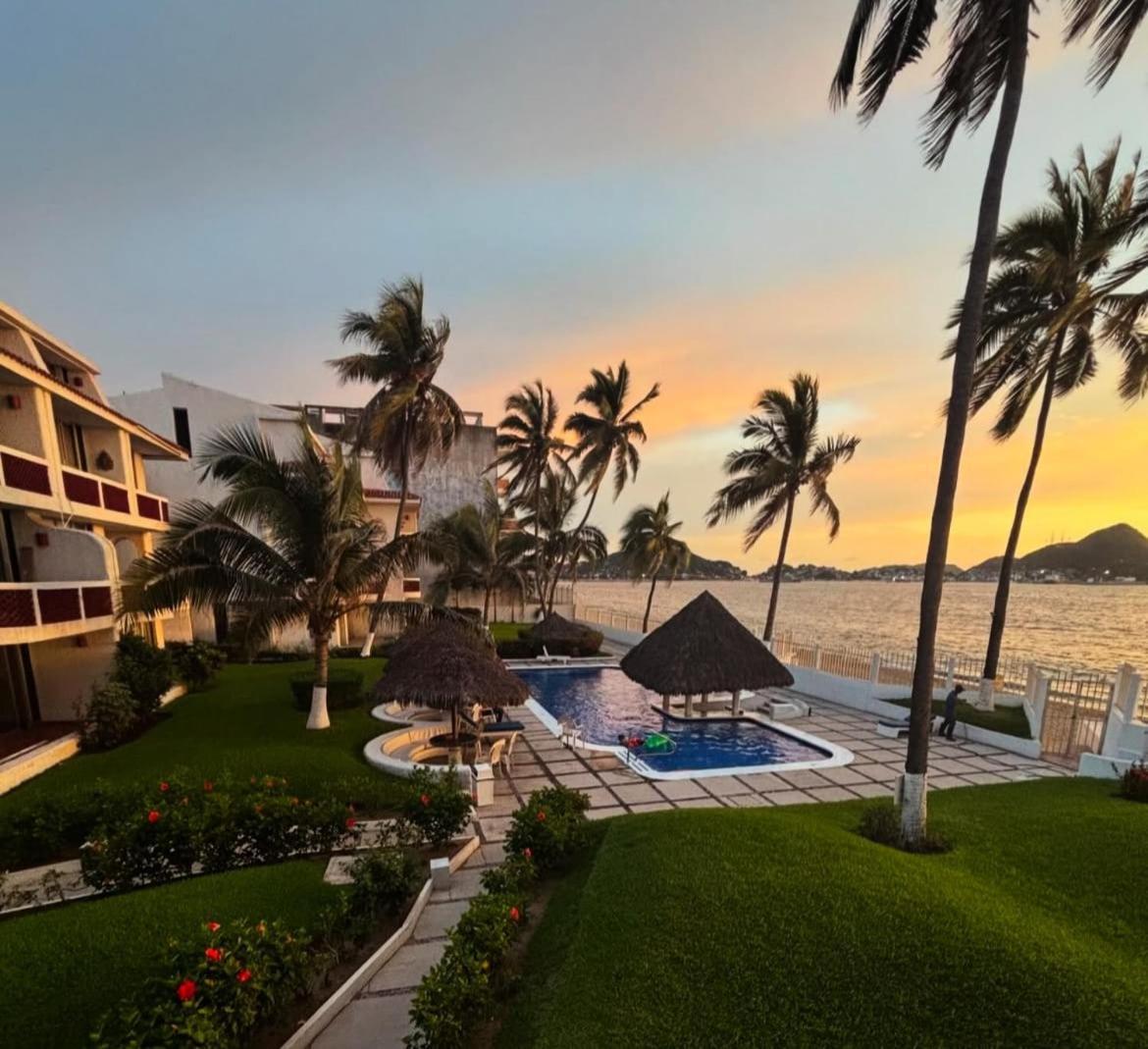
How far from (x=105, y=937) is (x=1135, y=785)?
12.9 meters

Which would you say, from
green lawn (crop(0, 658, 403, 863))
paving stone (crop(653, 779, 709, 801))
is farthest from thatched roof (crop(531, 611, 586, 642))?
paving stone (crop(653, 779, 709, 801))

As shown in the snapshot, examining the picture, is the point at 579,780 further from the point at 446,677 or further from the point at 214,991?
the point at 214,991

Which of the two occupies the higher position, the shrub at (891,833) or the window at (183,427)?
the window at (183,427)

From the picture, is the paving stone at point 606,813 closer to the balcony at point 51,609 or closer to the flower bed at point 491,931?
the flower bed at point 491,931

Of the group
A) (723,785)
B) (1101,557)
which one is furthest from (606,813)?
(1101,557)

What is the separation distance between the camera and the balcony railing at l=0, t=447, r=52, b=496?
9391 millimetres

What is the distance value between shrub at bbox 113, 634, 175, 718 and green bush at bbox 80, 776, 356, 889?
560 centimetres

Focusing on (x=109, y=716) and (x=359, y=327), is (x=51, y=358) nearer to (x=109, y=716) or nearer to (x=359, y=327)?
(x=359, y=327)

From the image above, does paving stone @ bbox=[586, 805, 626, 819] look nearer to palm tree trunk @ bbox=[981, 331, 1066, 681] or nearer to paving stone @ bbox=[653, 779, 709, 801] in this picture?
paving stone @ bbox=[653, 779, 709, 801]

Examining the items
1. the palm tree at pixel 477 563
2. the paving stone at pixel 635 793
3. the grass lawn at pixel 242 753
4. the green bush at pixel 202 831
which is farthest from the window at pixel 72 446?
the paving stone at pixel 635 793

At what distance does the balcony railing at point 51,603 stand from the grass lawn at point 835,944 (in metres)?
9.69

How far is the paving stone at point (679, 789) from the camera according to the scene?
932cm

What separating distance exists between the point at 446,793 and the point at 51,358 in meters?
14.7

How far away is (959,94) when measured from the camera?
21.7ft
